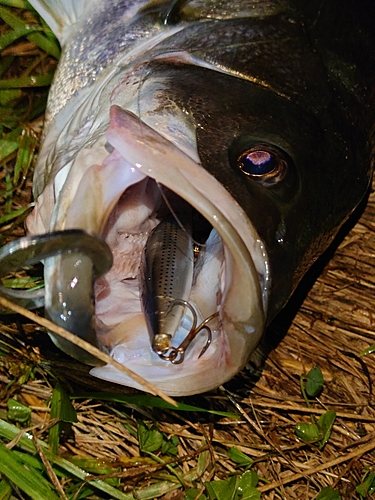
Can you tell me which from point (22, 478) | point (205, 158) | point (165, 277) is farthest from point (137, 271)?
point (22, 478)

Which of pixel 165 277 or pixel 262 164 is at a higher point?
pixel 262 164

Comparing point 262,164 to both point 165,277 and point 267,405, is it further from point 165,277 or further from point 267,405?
point 267,405

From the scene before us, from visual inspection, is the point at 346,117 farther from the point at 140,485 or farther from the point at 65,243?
the point at 140,485

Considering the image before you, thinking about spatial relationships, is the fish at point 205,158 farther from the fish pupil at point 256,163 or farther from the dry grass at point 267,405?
the dry grass at point 267,405

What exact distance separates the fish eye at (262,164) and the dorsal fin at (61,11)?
1147 mm

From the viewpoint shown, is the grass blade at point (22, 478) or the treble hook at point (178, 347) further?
the grass blade at point (22, 478)

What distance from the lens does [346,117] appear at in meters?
2.22

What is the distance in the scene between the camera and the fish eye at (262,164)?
6.15 feet

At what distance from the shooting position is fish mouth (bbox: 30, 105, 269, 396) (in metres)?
1.70

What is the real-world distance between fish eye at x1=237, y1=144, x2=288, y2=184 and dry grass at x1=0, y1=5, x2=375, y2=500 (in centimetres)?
123

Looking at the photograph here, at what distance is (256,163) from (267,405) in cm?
137

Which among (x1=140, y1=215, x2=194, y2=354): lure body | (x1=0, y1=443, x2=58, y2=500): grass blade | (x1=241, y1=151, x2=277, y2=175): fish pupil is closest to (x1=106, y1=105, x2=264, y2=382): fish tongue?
(x1=241, y1=151, x2=277, y2=175): fish pupil

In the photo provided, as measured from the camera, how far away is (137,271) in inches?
89.0

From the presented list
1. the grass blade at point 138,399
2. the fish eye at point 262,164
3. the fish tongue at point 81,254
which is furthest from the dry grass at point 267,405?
the fish eye at point 262,164
